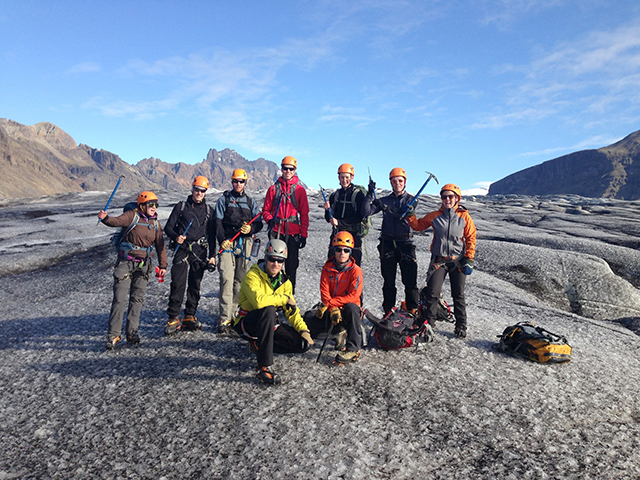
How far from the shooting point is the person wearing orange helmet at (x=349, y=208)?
8.96m

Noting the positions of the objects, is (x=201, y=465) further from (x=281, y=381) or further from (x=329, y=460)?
(x=281, y=381)

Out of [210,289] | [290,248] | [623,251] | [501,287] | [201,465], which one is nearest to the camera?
[201,465]

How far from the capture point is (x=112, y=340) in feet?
24.0

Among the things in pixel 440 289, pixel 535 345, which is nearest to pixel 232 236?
pixel 440 289

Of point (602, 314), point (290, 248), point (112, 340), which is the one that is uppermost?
point (290, 248)

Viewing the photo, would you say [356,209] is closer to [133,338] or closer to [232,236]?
[232,236]

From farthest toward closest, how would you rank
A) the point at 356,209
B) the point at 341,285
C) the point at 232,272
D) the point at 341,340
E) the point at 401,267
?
the point at 356,209 < the point at 401,267 < the point at 232,272 < the point at 341,285 < the point at 341,340

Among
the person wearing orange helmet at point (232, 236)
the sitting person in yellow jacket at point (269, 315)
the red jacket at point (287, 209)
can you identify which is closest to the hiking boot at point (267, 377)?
the sitting person in yellow jacket at point (269, 315)

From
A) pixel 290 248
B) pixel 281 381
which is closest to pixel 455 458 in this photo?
pixel 281 381

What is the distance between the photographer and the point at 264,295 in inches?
246

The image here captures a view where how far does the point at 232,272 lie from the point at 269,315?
2.93 metres

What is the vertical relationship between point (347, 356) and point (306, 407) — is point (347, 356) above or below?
above

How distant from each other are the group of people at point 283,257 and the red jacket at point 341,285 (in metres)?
0.02

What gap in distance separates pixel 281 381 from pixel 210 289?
621 cm
